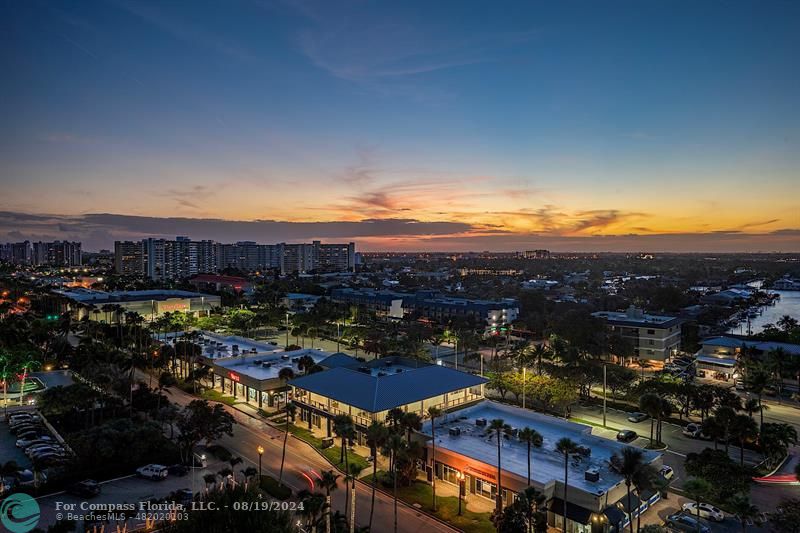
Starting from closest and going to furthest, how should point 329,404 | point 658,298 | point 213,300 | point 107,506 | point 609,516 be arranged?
point 609,516 < point 107,506 < point 329,404 < point 213,300 < point 658,298

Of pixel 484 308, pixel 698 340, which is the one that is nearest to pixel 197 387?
pixel 484 308

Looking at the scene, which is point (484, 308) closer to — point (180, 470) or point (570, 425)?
point (570, 425)

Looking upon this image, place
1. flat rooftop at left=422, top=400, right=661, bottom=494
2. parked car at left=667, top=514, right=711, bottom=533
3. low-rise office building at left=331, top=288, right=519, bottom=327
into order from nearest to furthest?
1. parked car at left=667, top=514, right=711, bottom=533
2. flat rooftop at left=422, top=400, right=661, bottom=494
3. low-rise office building at left=331, top=288, right=519, bottom=327

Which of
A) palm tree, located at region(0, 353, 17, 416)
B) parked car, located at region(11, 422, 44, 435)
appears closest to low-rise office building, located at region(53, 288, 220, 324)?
palm tree, located at region(0, 353, 17, 416)

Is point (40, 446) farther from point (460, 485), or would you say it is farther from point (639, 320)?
point (639, 320)

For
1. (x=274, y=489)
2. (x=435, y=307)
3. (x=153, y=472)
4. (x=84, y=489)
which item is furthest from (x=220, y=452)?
(x=435, y=307)

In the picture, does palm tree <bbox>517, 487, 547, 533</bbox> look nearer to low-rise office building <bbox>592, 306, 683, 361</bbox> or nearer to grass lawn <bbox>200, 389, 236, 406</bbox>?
grass lawn <bbox>200, 389, 236, 406</bbox>
